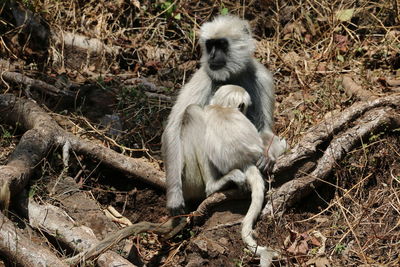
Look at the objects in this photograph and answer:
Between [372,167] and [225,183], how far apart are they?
148 centimetres

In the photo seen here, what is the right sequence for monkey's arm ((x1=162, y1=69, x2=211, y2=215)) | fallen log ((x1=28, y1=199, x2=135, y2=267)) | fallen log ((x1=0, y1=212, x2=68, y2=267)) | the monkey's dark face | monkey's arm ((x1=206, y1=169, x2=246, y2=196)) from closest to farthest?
1. fallen log ((x1=0, y1=212, x2=68, y2=267))
2. fallen log ((x1=28, y1=199, x2=135, y2=267))
3. monkey's arm ((x1=206, y1=169, x2=246, y2=196))
4. monkey's arm ((x1=162, y1=69, x2=211, y2=215))
5. the monkey's dark face

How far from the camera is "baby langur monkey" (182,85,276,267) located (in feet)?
20.9

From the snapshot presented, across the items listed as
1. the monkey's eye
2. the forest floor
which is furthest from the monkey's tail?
the monkey's eye

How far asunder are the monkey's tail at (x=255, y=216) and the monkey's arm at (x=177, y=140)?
77 cm

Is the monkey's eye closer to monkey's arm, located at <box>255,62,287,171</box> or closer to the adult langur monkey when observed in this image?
the adult langur monkey

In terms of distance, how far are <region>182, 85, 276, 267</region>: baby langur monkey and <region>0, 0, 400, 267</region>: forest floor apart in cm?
31

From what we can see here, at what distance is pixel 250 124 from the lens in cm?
650

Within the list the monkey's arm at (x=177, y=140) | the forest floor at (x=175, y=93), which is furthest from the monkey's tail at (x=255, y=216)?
the monkey's arm at (x=177, y=140)

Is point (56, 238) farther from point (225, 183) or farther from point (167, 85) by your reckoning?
point (167, 85)

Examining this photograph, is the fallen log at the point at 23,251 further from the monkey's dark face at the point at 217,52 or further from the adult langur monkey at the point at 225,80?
the monkey's dark face at the point at 217,52

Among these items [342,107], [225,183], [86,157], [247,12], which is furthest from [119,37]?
[225,183]

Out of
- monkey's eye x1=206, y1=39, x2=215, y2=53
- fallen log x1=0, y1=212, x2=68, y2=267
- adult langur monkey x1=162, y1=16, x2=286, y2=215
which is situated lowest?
fallen log x1=0, y1=212, x2=68, y2=267

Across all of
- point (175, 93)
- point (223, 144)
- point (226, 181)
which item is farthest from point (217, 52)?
point (175, 93)

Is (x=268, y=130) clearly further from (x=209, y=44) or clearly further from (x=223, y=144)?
(x=209, y=44)
